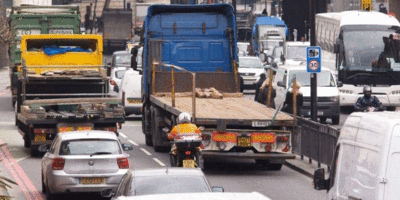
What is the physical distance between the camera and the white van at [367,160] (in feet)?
31.5

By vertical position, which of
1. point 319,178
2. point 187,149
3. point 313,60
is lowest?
point 187,149

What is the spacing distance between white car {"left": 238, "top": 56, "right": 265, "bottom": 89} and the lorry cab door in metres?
41.1

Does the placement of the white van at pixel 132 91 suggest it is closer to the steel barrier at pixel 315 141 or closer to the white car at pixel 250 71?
the steel barrier at pixel 315 141

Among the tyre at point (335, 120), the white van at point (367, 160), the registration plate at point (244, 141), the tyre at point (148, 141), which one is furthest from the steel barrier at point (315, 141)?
the tyre at point (335, 120)

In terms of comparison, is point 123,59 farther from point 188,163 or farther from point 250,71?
point 188,163

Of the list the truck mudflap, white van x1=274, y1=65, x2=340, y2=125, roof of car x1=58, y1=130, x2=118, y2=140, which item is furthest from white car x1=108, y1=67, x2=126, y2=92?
roof of car x1=58, y1=130, x2=118, y2=140

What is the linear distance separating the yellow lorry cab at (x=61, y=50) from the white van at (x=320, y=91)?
650cm

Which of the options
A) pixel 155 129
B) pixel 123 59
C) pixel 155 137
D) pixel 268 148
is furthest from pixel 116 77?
pixel 268 148

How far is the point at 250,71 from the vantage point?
51656mm

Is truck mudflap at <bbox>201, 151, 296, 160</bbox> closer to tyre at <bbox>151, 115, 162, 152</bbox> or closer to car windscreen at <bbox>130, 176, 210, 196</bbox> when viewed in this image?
tyre at <bbox>151, 115, 162, 152</bbox>

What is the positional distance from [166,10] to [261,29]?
4751 centimetres

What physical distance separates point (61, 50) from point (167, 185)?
67.1 ft

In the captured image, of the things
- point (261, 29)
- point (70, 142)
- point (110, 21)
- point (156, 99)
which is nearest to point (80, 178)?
point (70, 142)

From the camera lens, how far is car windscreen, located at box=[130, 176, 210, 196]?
11992 mm
